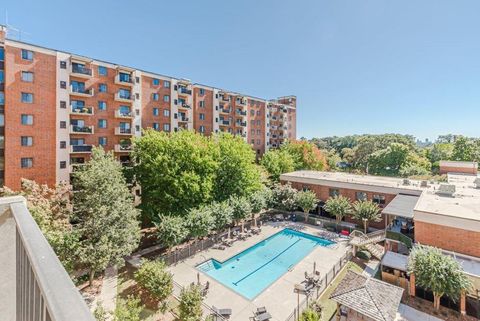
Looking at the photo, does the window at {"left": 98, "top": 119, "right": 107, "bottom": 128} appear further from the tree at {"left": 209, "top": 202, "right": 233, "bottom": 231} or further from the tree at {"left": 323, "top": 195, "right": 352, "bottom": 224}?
the tree at {"left": 323, "top": 195, "right": 352, "bottom": 224}

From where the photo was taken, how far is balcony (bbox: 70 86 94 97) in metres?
26.9

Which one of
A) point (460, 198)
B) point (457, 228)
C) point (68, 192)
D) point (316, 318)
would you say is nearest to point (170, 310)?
point (316, 318)

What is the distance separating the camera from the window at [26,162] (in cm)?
2361

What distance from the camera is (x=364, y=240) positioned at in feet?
78.1

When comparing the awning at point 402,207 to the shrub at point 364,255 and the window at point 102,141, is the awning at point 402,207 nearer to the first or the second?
the shrub at point 364,255

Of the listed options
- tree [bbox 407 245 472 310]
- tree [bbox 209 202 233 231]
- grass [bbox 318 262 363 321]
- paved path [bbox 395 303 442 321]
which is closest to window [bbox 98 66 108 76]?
tree [bbox 209 202 233 231]

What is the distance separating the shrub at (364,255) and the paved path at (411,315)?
6.35 metres

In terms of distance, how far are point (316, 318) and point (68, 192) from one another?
25.6 m

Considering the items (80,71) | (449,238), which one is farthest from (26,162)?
(449,238)

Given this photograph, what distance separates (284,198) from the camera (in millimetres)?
33156

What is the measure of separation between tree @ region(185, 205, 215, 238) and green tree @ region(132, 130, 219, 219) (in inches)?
98.9

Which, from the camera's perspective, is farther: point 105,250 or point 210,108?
point 210,108

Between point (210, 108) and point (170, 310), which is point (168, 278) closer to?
point (170, 310)

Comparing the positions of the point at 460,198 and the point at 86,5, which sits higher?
the point at 86,5
